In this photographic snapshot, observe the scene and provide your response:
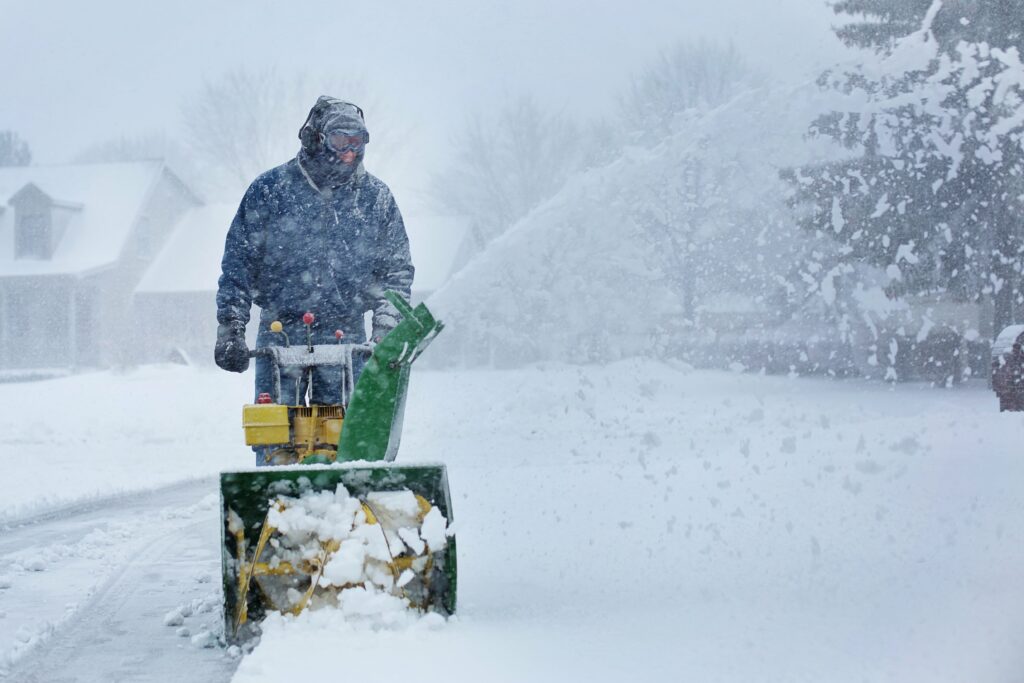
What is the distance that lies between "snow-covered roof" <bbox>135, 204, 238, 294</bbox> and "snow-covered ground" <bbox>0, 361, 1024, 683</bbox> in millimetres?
25017

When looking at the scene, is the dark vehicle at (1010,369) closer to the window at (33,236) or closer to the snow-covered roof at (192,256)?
the snow-covered roof at (192,256)

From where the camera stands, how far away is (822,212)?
1756cm

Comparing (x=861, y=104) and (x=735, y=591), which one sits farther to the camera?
(x=861, y=104)

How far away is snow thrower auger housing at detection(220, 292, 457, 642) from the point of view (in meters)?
4.16

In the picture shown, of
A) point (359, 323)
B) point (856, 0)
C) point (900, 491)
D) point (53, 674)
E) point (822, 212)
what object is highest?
point (856, 0)

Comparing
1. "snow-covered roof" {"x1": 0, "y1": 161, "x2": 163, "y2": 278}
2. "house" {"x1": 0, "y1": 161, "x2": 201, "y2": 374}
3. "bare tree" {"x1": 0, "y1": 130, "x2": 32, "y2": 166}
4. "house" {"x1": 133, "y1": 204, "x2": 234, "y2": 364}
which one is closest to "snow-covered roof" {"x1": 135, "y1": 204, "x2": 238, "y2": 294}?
"house" {"x1": 133, "y1": 204, "x2": 234, "y2": 364}

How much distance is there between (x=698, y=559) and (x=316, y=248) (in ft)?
7.49

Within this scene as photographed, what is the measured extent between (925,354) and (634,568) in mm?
15064

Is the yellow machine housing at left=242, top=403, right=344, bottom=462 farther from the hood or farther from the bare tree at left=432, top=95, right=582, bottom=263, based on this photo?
the bare tree at left=432, top=95, right=582, bottom=263

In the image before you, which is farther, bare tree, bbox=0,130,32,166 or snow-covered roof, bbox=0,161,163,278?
bare tree, bbox=0,130,32,166

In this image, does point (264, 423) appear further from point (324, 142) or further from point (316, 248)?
point (324, 142)

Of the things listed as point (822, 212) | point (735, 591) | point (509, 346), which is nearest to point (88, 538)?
point (735, 591)

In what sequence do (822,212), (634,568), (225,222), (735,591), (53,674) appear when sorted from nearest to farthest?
(53,674) < (735,591) < (634,568) < (822,212) < (225,222)

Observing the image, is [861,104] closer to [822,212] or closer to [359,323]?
[822,212]
